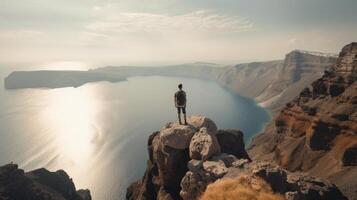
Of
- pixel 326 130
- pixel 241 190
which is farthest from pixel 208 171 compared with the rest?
pixel 326 130

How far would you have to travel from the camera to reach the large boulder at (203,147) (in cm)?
2813

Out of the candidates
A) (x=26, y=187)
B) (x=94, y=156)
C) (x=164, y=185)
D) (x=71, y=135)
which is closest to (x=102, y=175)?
(x=94, y=156)

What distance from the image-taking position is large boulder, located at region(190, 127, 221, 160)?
28.1m

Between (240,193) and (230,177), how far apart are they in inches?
101

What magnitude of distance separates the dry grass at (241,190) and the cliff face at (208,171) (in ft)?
0.23

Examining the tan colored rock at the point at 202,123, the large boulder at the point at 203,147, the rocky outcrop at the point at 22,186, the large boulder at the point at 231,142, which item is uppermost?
the tan colored rock at the point at 202,123

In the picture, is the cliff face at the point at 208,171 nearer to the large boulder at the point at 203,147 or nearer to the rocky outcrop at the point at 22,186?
the large boulder at the point at 203,147

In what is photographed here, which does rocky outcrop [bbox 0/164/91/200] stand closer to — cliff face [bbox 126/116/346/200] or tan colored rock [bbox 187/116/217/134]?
cliff face [bbox 126/116/346/200]

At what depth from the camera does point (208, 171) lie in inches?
1017

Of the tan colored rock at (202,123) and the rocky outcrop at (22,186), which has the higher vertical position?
the tan colored rock at (202,123)

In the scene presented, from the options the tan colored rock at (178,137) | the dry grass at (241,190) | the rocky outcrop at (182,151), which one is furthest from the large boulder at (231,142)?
the dry grass at (241,190)

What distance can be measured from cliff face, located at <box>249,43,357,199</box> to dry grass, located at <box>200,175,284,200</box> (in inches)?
2342

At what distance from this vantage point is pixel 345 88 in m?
119

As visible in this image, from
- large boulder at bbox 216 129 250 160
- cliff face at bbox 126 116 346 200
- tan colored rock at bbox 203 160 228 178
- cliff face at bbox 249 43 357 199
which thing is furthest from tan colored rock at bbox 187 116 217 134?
cliff face at bbox 249 43 357 199
